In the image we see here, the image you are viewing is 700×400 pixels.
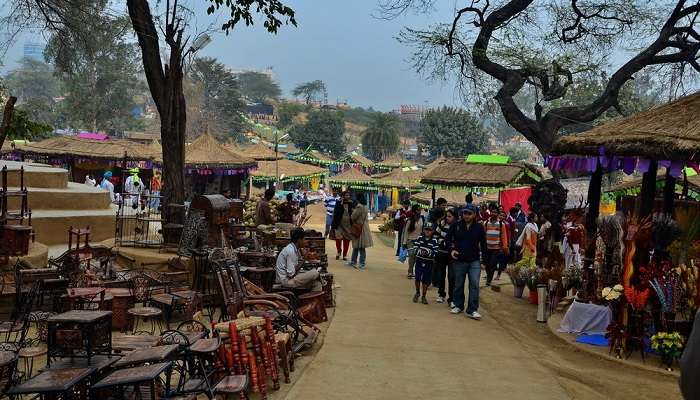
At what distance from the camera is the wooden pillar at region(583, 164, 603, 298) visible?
10953mm

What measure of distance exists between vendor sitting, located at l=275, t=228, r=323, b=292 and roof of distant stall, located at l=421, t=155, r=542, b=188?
15425mm

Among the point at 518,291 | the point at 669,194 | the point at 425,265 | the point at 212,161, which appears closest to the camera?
the point at 669,194

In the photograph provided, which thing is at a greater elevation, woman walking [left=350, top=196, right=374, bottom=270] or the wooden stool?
woman walking [left=350, top=196, right=374, bottom=270]

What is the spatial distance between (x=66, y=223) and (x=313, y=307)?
211 inches

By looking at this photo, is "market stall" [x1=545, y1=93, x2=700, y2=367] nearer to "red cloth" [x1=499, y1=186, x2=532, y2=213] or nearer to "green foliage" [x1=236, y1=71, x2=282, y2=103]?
"red cloth" [x1=499, y1=186, x2=532, y2=213]

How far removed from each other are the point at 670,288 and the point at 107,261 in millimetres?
7560

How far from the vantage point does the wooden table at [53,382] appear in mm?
4574

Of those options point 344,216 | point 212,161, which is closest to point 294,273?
point 344,216

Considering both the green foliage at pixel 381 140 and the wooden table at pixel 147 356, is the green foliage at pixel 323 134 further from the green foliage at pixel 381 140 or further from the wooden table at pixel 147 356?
the wooden table at pixel 147 356

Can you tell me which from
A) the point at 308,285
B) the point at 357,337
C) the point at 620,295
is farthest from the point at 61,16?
the point at 620,295

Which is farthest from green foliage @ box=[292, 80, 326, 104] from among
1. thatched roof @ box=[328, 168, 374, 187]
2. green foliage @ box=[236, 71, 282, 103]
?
thatched roof @ box=[328, 168, 374, 187]

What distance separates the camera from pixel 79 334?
5.78m

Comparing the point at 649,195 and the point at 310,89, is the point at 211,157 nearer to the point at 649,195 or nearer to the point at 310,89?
the point at 649,195

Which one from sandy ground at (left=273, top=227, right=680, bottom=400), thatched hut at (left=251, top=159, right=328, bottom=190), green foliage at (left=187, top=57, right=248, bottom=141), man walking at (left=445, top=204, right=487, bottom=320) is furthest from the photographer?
green foliage at (left=187, top=57, right=248, bottom=141)
